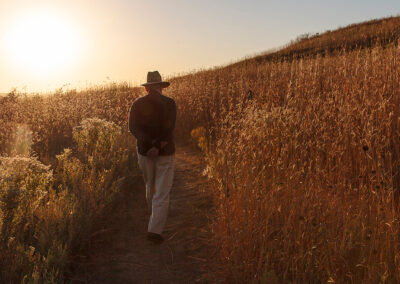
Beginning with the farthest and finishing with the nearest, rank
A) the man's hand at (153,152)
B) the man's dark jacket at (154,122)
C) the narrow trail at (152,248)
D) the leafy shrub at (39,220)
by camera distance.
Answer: the man's dark jacket at (154,122) < the man's hand at (153,152) < the narrow trail at (152,248) < the leafy shrub at (39,220)

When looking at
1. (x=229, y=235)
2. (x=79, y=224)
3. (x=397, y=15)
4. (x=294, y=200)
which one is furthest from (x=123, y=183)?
(x=397, y=15)

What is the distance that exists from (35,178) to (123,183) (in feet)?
7.14

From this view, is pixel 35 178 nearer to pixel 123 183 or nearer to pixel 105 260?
pixel 105 260

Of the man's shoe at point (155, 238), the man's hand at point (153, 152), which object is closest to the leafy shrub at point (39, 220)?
the man's shoe at point (155, 238)

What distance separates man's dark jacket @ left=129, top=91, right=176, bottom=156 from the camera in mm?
4238

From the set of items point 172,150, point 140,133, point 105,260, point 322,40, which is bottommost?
point 105,260

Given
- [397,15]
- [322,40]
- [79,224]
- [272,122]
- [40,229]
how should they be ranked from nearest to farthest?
[40,229] < [79,224] < [272,122] < [322,40] < [397,15]

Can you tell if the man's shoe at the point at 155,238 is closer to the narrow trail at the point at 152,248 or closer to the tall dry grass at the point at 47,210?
the narrow trail at the point at 152,248

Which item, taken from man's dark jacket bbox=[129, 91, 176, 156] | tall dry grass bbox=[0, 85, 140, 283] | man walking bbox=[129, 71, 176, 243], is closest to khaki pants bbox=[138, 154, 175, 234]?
man walking bbox=[129, 71, 176, 243]

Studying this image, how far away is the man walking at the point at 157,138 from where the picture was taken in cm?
419

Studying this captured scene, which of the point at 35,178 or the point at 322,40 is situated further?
the point at 322,40

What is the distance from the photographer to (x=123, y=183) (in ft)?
19.8

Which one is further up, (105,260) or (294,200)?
(294,200)

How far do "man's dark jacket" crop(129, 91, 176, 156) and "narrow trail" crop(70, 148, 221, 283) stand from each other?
1.13 metres
